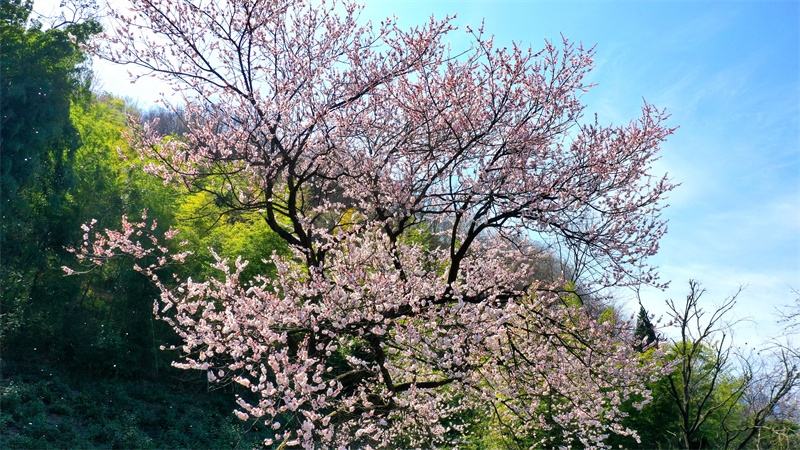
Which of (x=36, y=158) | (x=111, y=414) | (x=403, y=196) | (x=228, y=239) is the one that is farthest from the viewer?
(x=228, y=239)

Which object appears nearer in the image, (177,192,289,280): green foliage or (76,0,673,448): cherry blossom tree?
(76,0,673,448): cherry blossom tree

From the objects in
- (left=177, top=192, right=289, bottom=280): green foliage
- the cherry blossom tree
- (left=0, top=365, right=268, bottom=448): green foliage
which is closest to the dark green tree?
(left=0, top=365, right=268, bottom=448): green foliage

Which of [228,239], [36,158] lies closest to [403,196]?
[228,239]

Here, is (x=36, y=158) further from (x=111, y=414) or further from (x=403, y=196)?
(x=403, y=196)

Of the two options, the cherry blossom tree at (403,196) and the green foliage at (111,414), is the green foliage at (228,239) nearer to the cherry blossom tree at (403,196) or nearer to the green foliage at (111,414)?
the green foliage at (111,414)

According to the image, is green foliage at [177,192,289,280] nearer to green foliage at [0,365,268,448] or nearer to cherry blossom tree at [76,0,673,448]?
green foliage at [0,365,268,448]

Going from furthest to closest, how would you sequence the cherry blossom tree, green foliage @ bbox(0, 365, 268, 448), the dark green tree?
the dark green tree → green foliage @ bbox(0, 365, 268, 448) → the cherry blossom tree

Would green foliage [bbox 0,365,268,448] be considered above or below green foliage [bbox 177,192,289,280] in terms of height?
below

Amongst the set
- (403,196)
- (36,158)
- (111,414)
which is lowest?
(111,414)

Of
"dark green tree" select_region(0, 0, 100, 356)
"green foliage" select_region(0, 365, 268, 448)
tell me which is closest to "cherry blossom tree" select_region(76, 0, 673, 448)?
"green foliage" select_region(0, 365, 268, 448)

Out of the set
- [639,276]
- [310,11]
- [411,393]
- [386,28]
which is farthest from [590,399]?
[310,11]

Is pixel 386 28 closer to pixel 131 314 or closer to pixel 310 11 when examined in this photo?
pixel 310 11

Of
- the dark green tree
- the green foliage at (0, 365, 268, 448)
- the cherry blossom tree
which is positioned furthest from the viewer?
the dark green tree

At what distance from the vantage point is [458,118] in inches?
197
